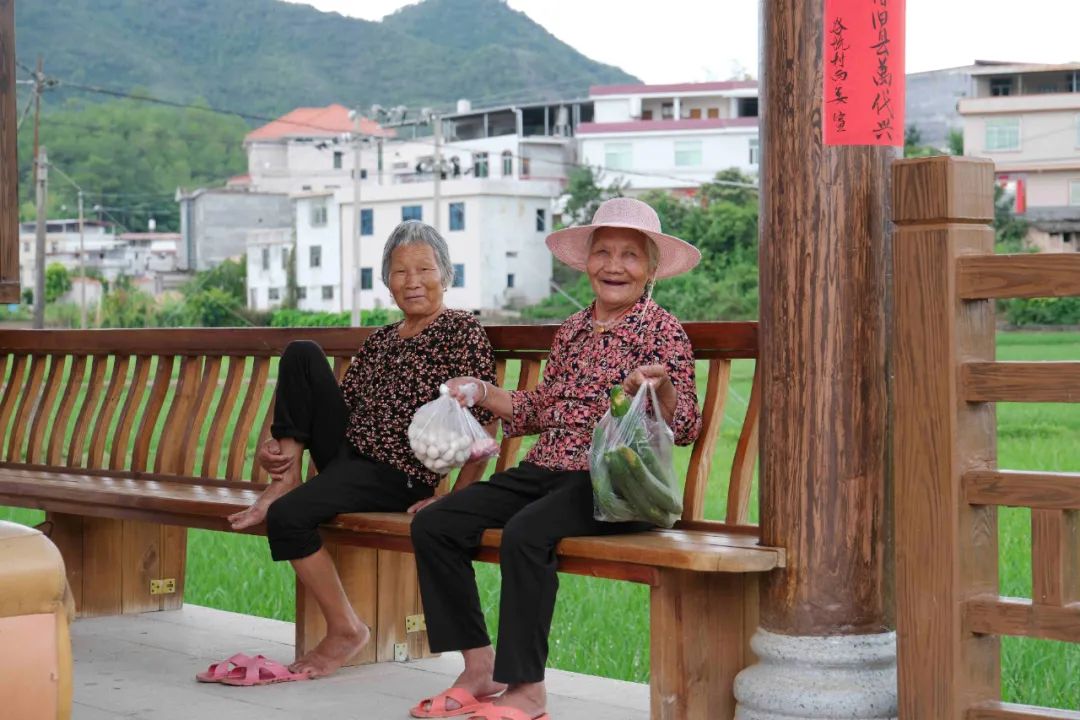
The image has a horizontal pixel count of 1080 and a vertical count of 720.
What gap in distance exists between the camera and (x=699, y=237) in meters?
63.9

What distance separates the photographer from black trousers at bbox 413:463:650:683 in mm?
3945

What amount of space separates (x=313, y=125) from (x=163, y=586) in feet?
324

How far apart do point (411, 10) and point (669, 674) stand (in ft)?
420

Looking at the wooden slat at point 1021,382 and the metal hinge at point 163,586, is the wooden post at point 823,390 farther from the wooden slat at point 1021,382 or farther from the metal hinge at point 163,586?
the metal hinge at point 163,586

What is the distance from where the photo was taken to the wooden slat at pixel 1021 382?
3.38m

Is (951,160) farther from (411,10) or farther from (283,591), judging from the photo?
(411,10)

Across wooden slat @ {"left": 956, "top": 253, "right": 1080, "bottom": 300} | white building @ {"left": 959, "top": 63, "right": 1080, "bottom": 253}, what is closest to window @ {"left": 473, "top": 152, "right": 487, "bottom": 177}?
white building @ {"left": 959, "top": 63, "right": 1080, "bottom": 253}

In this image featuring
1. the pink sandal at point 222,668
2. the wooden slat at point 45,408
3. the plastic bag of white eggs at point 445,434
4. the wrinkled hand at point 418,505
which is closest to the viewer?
the plastic bag of white eggs at point 445,434

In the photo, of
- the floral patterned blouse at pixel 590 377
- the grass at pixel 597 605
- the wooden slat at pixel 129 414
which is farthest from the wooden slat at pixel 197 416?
the floral patterned blouse at pixel 590 377

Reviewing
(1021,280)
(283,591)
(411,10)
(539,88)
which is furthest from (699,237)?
(411,10)

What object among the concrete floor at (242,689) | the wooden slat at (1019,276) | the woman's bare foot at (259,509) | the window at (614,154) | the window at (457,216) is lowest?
the concrete floor at (242,689)

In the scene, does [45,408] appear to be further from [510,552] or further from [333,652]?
[510,552]

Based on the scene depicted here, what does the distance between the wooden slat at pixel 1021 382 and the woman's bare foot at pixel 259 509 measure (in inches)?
83.4

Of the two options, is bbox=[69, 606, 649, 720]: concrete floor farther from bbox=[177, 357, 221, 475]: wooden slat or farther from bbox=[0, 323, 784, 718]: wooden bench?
bbox=[177, 357, 221, 475]: wooden slat
